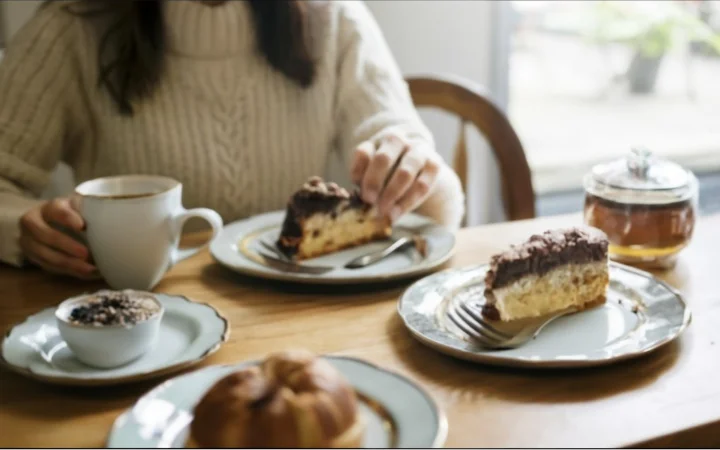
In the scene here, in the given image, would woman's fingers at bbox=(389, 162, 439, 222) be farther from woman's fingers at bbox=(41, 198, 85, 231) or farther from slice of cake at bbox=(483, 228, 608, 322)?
woman's fingers at bbox=(41, 198, 85, 231)

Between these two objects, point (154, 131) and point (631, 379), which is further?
point (154, 131)

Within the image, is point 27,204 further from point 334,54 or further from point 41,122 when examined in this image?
point 334,54

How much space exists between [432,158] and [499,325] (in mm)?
410

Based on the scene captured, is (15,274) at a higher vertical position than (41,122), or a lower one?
lower

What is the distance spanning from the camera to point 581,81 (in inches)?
105

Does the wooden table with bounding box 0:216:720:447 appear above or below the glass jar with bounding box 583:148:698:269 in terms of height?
below

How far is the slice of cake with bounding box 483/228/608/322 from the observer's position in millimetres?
900

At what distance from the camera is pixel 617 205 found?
1.06 m

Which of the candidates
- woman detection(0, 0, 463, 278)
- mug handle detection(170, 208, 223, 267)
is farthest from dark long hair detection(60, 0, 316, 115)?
mug handle detection(170, 208, 223, 267)

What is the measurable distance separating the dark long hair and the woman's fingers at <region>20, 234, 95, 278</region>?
0.41 m

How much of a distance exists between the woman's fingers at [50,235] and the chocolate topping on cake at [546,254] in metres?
0.48

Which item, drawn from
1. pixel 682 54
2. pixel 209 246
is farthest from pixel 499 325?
pixel 682 54

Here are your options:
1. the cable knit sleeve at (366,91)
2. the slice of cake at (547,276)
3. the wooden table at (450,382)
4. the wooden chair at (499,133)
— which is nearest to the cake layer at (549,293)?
the slice of cake at (547,276)

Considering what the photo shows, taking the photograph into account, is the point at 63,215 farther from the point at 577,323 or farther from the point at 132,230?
the point at 577,323
